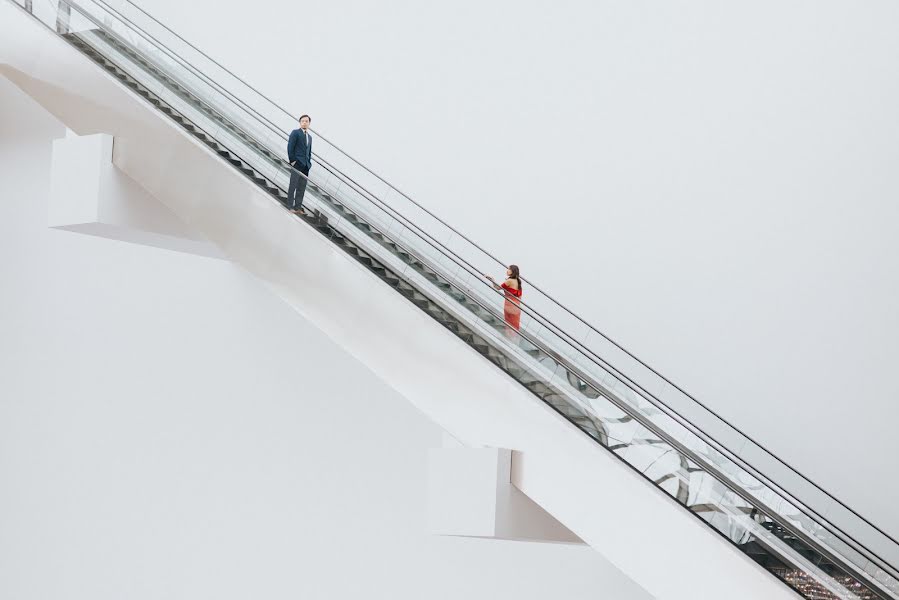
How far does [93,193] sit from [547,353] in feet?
19.5

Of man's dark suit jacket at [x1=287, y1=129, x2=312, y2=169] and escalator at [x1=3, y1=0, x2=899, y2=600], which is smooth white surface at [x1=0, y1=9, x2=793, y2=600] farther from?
man's dark suit jacket at [x1=287, y1=129, x2=312, y2=169]

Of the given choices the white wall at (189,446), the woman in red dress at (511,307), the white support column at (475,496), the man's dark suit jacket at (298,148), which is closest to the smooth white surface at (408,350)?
the white support column at (475,496)

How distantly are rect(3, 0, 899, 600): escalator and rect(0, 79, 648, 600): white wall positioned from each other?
3031mm

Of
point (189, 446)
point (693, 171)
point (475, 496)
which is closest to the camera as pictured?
point (475, 496)

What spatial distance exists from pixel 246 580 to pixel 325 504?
1865mm

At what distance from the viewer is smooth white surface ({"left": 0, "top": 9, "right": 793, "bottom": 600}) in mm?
8148

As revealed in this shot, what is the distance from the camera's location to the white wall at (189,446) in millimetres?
15062

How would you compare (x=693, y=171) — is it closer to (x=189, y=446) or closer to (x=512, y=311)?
(x=512, y=311)

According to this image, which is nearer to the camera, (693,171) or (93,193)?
(93,193)

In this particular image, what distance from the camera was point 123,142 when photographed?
39.1ft

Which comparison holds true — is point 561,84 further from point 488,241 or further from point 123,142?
point 123,142

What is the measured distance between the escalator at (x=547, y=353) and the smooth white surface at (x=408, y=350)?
14 cm

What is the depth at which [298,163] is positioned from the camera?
38.3 feet

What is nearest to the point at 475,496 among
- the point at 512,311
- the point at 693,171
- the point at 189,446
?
the point at 512,311
